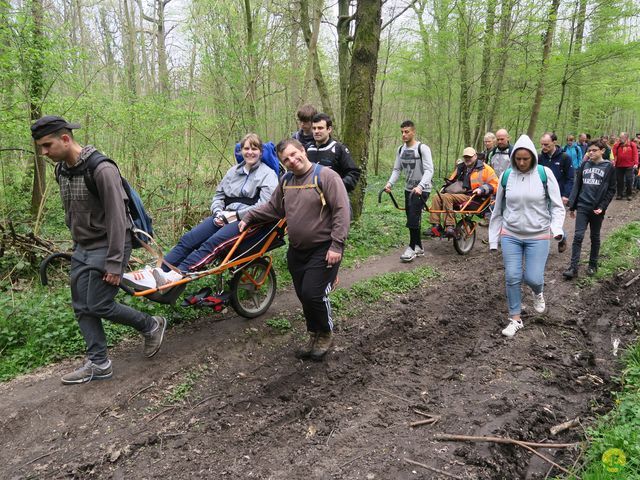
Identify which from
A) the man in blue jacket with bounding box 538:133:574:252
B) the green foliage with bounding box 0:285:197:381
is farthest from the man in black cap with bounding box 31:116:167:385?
the man in blue jacket with bounding box 538:133:574:252

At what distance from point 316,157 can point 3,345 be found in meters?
4.16

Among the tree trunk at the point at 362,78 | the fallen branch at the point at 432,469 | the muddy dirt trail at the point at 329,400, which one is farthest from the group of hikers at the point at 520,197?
the fallen branch at the point at 432,469

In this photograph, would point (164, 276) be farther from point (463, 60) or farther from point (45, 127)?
point (463, 60)

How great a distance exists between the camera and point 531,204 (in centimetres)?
474

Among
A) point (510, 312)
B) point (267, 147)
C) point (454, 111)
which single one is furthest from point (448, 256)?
point (454, 111)

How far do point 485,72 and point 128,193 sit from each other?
51.6 ft

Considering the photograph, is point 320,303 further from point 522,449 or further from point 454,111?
point 454,111

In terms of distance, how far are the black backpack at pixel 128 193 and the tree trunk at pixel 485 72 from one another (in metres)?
14.2

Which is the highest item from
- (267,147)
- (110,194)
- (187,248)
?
(267,147)

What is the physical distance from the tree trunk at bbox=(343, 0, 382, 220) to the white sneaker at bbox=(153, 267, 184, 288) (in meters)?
5.11

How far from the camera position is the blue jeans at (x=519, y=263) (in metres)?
4.84

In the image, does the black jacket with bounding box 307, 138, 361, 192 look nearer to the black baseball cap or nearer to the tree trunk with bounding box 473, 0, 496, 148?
the black baseball cap

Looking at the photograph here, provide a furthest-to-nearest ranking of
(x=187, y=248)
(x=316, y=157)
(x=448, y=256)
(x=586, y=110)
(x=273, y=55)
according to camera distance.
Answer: (x=586, y=110), (x=273, y=55), (x=448, y=256), (x=316, y=157), (x=187, y=248)

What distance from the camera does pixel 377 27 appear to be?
8172mm
